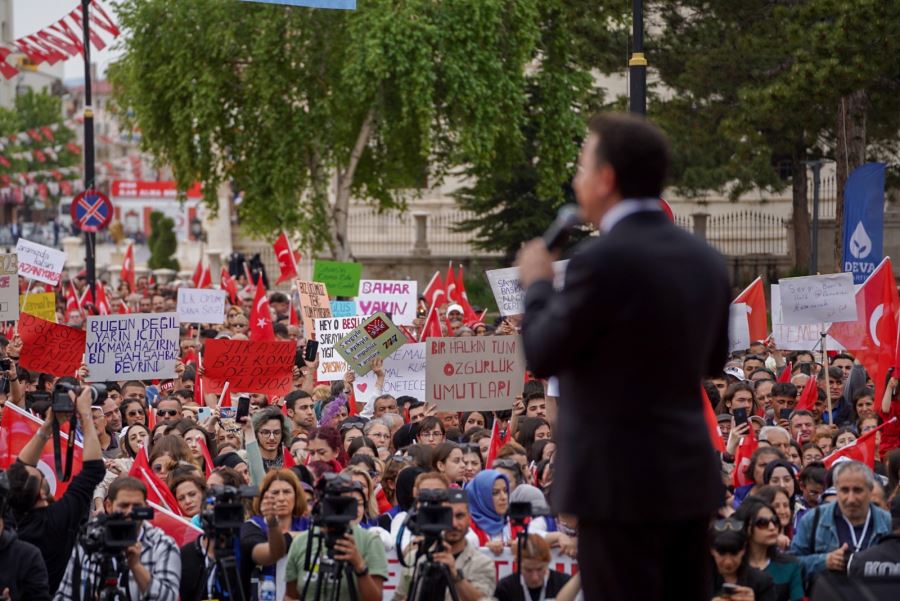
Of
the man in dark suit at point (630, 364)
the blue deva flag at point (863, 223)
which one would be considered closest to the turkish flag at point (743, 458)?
the man in dark suit at point (630, 364)

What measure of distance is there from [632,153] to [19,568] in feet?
12.0

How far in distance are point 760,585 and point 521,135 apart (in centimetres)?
2553

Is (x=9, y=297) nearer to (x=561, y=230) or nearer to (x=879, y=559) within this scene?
(x=879, y=559)

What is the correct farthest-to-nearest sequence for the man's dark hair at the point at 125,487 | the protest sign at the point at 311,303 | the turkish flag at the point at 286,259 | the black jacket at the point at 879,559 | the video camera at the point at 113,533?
the turkish flag at the point at 286,259 → the protest sign at the point at 311,303 → the man's dark hair at the point at 125,487 → the black jacket at the point at 879,559 → the video camera at the point at 113,533

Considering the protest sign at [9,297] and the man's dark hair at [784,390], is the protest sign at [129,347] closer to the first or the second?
the protest sign at [9,297]

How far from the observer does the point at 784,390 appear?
524 inches

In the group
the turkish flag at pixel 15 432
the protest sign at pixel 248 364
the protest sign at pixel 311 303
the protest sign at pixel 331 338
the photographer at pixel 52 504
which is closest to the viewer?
the photographer at pixel 52 504

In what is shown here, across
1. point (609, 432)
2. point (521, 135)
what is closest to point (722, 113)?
point (521, 135)

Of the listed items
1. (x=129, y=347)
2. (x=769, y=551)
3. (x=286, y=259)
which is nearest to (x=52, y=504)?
(x=769, y=551)

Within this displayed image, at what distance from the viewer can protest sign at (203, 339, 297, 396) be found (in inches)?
536

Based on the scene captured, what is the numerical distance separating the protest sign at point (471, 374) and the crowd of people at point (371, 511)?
23 cm

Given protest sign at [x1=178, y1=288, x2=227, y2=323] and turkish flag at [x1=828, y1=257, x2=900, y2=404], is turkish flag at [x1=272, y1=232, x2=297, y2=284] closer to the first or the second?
protest sign at [x1=178, y1=288, x2=227, y2=323]

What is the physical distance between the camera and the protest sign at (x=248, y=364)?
13.6m

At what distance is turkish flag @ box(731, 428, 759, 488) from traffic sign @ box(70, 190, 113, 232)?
51.7 feet
